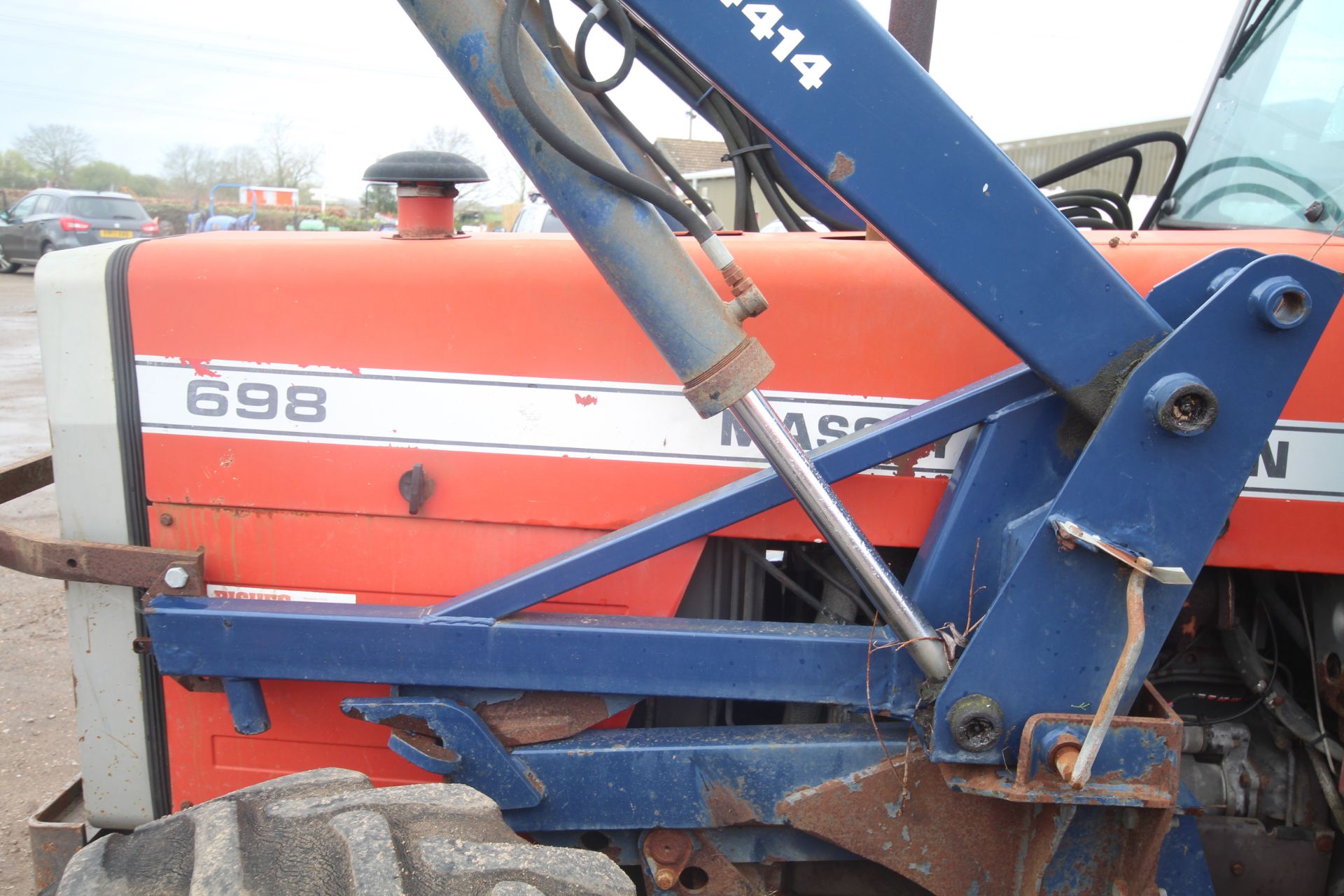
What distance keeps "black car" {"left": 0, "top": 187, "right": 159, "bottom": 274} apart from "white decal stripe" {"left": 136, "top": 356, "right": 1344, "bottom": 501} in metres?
19.3

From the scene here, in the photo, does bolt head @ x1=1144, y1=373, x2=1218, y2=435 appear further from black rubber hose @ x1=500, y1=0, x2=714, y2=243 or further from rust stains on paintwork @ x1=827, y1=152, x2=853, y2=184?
black rubber hose @ x1=500, y1=0, x2=714, y2=243

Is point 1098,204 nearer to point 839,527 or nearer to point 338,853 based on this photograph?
point 839,527

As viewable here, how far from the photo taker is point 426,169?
1855 mm

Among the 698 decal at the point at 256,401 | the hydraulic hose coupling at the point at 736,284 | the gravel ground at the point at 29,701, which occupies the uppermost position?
the hydraulic hose coupling at the point at 736,284

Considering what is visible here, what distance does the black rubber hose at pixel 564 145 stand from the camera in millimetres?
1263

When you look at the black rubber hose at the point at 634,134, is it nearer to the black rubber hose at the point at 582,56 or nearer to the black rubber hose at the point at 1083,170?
the black rubber hose at the point at 582,56

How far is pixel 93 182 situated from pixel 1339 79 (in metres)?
51.1

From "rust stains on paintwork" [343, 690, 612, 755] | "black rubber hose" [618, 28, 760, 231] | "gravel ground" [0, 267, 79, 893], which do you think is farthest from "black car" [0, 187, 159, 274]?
"rust stains on paintwork" [343, 690, 612, 755]

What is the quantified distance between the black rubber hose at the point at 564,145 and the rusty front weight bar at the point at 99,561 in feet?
3.50

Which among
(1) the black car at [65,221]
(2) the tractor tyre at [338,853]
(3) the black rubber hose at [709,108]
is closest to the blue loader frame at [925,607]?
(2) the tractor tyre at [338,853]

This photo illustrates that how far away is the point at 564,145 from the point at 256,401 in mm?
864

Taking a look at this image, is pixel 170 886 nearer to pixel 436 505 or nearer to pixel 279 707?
pixel 279 707

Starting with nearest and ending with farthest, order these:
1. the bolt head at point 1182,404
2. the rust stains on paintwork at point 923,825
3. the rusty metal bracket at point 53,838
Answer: the bolt head at point 1182,404 < the rust stains on paintwork at point 923,825 < the rusty metal bracket at point 53,838

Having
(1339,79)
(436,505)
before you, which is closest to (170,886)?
(436,505)
